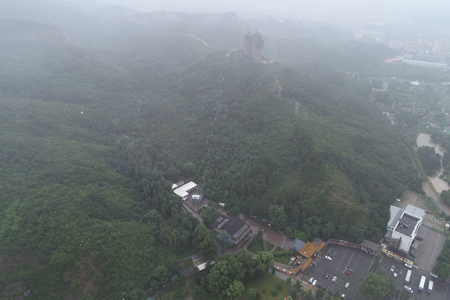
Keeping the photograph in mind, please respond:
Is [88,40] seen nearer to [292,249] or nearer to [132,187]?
[132,187]

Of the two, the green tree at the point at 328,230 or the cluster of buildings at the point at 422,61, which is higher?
the cluster of buildings at the point at 422,61

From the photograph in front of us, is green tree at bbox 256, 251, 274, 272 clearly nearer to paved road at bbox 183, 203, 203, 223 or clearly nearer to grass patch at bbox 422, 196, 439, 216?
paved road at bbox 183, 203, 203, 223

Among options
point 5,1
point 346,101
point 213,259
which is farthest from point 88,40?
point 213,259

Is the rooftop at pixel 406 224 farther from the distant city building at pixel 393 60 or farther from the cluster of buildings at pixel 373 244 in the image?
the distant city building at pixel 393 60

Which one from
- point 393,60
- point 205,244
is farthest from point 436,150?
point 393,60

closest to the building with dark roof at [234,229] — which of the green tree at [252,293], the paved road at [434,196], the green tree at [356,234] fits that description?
the green tree at [252,293]

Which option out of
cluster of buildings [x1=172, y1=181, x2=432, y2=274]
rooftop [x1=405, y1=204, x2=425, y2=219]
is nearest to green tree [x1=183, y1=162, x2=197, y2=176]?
cluster of buildings [x1=172, y1=181, x2=432, y2=274]

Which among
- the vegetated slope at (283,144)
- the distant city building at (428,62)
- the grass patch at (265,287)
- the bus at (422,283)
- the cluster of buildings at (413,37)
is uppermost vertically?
the cluster of buildings at (413,37)
